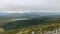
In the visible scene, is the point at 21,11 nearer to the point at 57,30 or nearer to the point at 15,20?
the point at 15,20

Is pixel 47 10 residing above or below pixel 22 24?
above

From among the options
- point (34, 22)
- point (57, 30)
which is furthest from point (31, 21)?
point (57, 30)

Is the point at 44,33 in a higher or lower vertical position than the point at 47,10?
lower

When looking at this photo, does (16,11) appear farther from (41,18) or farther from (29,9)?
(41,18)

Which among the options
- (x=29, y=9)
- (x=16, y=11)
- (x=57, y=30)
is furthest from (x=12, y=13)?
(x=57, y=30)

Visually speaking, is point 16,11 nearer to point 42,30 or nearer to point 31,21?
point 31,21

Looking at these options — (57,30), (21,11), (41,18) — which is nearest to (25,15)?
(21,11)

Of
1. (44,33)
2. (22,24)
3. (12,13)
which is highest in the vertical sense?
(12,13)

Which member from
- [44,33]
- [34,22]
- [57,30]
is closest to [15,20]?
[34,22]
